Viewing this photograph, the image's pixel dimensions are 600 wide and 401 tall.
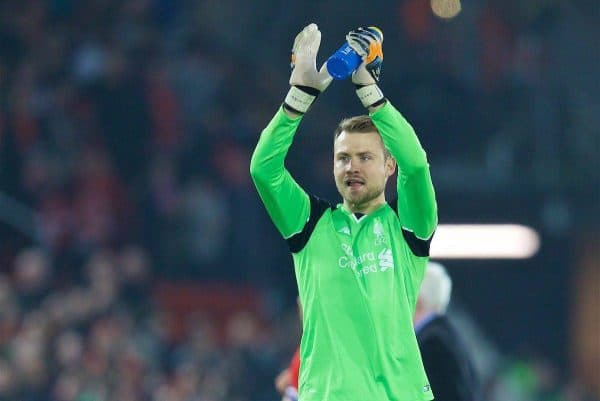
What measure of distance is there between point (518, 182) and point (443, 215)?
70cm

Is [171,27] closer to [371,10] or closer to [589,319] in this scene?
[371,10]

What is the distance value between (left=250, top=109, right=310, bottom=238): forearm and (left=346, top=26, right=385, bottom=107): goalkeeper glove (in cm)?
23

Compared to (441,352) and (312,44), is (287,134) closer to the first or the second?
(312,44)

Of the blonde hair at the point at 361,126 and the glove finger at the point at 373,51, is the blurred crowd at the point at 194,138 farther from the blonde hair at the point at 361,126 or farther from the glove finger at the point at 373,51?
the glove finger at the point at 373,51

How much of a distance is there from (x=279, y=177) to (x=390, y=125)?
40cm

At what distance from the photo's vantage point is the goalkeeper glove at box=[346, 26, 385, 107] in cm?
393

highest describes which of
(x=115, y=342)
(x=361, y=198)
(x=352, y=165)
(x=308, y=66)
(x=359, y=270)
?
(x=308, y=66)

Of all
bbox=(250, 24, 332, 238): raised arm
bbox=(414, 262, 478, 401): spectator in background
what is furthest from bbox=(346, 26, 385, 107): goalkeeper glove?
bbox=(414, 262, 478, 401): spectator in background

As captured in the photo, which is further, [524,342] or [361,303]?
[524,342]

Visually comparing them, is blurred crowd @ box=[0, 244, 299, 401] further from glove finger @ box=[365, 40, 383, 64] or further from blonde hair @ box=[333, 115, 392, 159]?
glove finger @ box=[365, 40, 383, 64]

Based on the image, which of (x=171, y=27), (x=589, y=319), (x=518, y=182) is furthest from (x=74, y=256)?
(x=589, y=319)

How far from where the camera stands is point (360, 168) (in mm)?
4113

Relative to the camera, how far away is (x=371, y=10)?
38.2ft

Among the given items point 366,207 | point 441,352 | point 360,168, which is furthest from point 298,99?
point 441,352
